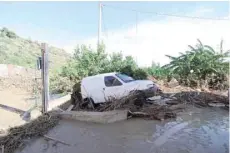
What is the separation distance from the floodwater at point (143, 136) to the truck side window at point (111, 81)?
3.02 meters

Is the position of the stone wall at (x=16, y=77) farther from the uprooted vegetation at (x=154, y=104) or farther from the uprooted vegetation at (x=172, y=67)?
the uprooted vegetation at (x=154, y=104)

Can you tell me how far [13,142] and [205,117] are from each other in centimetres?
689

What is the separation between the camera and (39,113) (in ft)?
38.4

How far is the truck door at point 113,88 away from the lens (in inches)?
511

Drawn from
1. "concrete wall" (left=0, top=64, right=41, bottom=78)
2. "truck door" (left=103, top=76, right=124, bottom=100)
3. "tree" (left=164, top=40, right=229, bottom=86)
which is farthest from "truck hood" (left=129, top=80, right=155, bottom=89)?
"concrete wall" (left=0, top=64, right=41, bottom=78)

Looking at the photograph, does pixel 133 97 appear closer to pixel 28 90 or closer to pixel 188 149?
pixel 188 149

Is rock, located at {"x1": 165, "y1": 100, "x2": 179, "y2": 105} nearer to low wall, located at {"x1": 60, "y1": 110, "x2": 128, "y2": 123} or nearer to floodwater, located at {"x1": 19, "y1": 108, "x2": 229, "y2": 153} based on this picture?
floodwater, located at {"x1": 19, "y1": 108, "x2": 229, "y2": 153}

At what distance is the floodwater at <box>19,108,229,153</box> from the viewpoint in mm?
7305

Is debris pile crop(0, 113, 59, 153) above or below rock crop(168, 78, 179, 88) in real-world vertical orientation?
below

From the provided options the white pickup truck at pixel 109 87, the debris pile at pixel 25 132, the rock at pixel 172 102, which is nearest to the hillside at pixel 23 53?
the white pickup truck at pixel 109 87

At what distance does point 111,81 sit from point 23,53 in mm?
22324

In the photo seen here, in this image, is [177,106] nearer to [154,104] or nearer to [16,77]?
[154,104]

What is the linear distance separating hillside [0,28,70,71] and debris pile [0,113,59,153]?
11.3 meters

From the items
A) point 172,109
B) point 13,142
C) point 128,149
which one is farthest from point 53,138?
point 172,109
